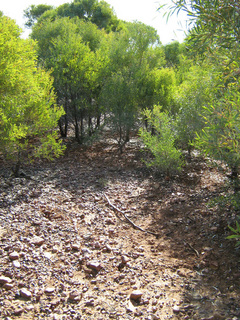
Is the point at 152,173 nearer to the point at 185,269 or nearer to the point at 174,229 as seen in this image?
the point at 174,229

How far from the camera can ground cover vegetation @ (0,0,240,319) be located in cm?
483

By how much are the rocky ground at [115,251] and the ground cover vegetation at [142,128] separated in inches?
1.9

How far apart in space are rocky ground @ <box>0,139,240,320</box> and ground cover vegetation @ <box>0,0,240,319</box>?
0.16 ft

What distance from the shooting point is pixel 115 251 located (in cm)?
570

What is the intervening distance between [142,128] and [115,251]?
23.7 ft

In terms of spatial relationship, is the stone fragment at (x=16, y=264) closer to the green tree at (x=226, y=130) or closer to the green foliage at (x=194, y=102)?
the green tree at (x=226, y=130)

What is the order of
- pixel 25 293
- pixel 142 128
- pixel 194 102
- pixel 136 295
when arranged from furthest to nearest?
1. pixel 142 128
2. pixel 194 102
3. pixel 136 295
4. pixel 25 293

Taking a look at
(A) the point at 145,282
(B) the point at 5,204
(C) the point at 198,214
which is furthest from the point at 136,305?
(B) the point at 5,204

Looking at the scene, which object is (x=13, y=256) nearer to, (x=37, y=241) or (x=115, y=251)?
(x=37, y=241)

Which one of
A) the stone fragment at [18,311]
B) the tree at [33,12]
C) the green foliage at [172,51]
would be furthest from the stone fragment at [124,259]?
the tree at [33,12]

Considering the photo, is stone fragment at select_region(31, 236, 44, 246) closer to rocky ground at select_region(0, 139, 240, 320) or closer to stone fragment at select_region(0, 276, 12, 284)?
rocky ground at select_region(0, 139, 240, 320)

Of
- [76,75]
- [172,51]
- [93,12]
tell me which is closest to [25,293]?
[76,75]

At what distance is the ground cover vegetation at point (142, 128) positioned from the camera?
190 inches

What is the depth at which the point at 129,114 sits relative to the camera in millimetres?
13492
